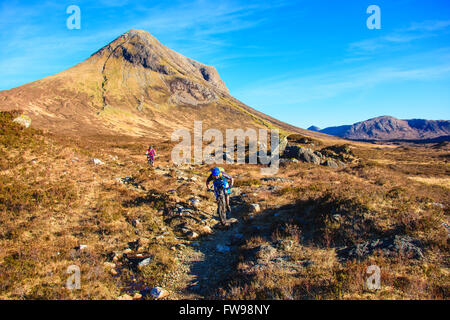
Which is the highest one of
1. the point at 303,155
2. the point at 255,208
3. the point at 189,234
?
the point at 303,155

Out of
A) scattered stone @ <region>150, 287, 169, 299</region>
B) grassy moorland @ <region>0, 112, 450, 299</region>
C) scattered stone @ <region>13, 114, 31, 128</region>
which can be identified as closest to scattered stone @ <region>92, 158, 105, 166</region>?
grassy moorland @ <region>0, 112, 450, 299</region>

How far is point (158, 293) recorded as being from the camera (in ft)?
20.5

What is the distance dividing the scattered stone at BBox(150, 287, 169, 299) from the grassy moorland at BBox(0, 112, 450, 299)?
28 centimetres

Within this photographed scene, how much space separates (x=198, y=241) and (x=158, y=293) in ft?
11.6

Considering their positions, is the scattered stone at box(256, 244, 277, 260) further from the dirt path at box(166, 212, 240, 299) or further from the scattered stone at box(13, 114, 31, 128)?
the scattered stone at box(13, 114, 31, 128)

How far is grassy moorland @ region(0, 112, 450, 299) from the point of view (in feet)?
19.2

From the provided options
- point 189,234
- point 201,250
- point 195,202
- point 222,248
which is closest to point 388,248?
point 222,248

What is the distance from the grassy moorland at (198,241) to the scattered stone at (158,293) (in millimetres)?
282

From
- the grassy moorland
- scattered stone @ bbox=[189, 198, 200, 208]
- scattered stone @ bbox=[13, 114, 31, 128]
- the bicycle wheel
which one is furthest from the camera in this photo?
scattered stone @ bbox=[13, 114, 31, 128]

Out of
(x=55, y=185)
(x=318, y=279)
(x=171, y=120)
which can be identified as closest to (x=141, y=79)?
(x=171, y=120)

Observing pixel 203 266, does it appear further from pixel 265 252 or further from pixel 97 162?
pixel 97 162

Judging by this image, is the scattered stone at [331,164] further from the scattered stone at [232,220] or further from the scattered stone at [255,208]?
the scattered stone at [232,220]

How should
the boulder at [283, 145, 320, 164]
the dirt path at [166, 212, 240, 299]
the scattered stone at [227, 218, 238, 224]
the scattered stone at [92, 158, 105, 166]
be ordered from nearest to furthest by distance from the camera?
the dirt path at [166, 212, 240, 299] → the scattered stone at [227, 218, 238, 224] → the scattered stone at [92, 158, 105, 166] → the boulder at [283, 145, 320, 164]

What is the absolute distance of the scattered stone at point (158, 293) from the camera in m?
6.18
